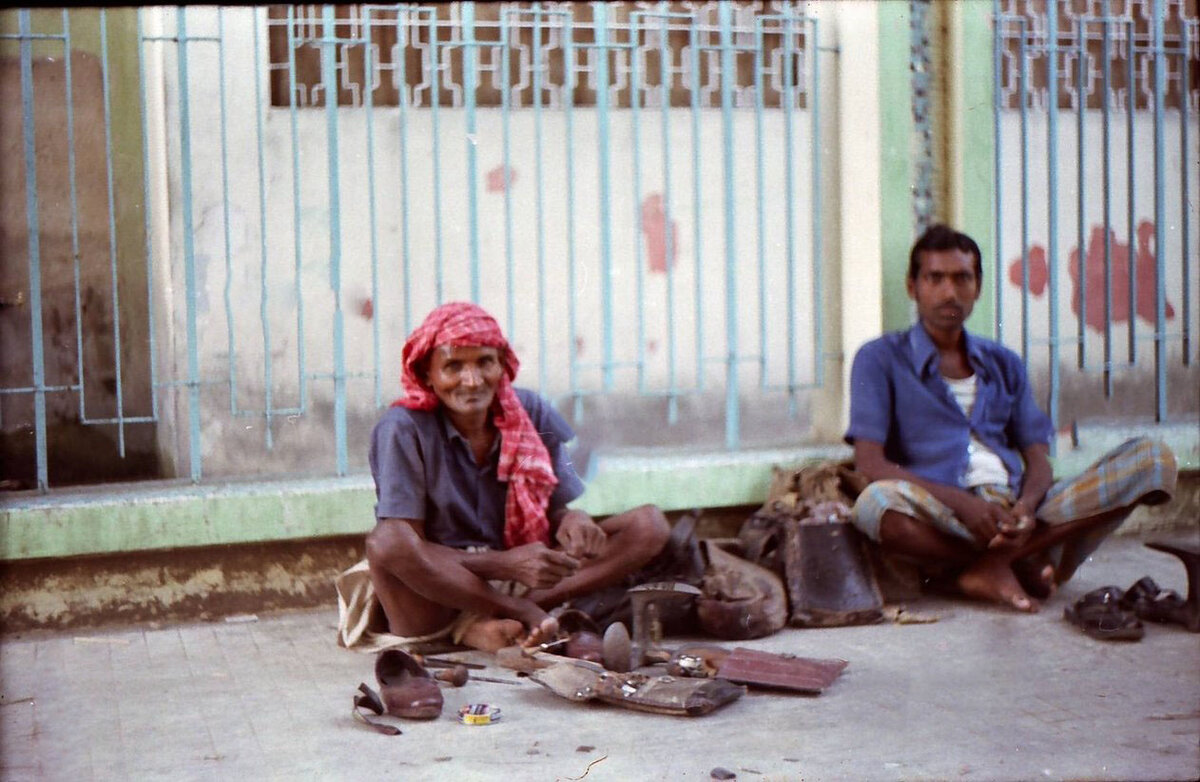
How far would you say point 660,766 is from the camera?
11.6 ft

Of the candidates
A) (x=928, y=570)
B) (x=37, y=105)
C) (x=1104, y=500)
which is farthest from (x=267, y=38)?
(x=1104, y=500)

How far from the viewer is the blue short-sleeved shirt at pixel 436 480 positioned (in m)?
4.73

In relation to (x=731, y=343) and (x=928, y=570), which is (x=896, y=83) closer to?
(x=731, y=343)

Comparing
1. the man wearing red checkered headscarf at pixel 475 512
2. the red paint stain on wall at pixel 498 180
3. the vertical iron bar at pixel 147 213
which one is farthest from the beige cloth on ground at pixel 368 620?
the red paint stain on wall at pixel 498 180

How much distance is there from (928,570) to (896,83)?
212 cm

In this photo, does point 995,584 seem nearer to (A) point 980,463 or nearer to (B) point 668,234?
(A) point 980,463

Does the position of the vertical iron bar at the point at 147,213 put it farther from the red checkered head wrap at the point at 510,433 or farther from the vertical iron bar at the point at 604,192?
the vertical iron bar at the point at 604,192

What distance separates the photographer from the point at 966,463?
5.58 m

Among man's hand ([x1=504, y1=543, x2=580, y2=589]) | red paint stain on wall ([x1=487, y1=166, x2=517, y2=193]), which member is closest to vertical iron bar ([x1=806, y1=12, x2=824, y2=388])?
red paint stain on wall ([x1=487, y1=166, x2=517, y2=193])

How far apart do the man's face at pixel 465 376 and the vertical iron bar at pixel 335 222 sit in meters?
1.00

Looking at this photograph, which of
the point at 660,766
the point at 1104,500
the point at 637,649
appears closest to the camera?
the point at 660,766

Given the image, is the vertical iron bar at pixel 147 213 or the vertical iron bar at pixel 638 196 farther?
the vertical iron bar at pixel 638 196

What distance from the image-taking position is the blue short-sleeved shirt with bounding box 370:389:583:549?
186 inches

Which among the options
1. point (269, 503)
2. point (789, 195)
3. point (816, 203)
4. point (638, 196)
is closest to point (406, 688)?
point (269, 503)
